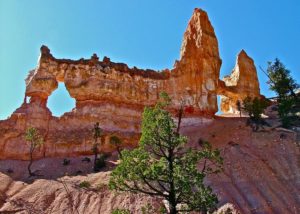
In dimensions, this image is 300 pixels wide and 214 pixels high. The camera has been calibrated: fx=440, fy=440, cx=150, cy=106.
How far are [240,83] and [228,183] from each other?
26.8 meters

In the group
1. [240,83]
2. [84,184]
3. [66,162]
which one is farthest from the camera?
[240,83]

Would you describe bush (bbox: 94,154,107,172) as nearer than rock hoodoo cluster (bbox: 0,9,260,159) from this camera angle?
Yes

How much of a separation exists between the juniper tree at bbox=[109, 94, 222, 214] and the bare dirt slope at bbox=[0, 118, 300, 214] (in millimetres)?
11627

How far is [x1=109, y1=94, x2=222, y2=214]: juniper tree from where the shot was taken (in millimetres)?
22344

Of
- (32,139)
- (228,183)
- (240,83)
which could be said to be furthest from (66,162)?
(240,83)

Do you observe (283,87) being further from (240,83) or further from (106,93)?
(106,93)

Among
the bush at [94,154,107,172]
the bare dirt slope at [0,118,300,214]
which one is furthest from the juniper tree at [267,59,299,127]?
the bush at [94,154,107,172]

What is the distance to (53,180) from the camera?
39875 millimetres

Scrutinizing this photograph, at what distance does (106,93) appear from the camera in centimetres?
5188

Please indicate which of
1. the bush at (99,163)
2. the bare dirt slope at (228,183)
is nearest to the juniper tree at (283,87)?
the bare dirt slope at (228,183)

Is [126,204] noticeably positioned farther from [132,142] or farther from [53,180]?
[132,142]

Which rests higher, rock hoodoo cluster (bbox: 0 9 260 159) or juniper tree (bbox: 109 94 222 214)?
rock hoodoo cluster (bbox: 0 9 260 159)

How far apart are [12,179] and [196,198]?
23552 mm

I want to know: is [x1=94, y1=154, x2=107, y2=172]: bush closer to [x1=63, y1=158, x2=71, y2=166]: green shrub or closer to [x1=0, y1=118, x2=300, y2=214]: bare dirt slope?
[x1=0, y1=118, x2=300, y2=214]: bare dirt slope
